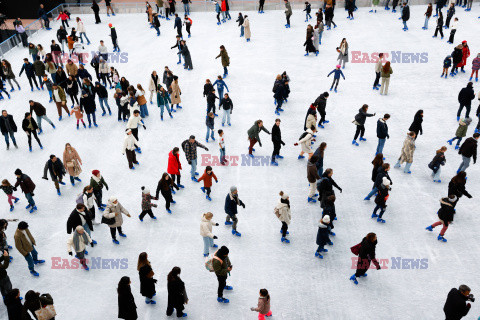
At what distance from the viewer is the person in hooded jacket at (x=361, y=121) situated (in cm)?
1279

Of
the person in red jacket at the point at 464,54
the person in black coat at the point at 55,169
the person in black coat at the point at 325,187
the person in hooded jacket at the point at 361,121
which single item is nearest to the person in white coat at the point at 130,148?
the person in black coat at the point at 55,169

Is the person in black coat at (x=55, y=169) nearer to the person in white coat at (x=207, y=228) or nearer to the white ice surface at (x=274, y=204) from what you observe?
the white ice surface at (x=274, y=204)

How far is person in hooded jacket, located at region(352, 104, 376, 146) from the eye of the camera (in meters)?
12.8

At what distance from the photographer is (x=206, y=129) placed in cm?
1480

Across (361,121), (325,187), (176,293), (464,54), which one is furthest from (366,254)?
(464,54)

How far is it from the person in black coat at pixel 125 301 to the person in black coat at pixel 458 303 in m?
5.88

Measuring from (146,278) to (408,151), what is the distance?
8.07m

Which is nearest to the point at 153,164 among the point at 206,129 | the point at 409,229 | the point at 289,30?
the point at 206,129

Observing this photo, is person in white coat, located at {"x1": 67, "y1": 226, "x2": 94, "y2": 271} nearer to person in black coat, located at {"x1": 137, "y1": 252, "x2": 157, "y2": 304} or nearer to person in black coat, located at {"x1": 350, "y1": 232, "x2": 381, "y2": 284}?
person in black coat, located at {"x1": 137, "y1": 252, "x2": 157, "y2": 304}

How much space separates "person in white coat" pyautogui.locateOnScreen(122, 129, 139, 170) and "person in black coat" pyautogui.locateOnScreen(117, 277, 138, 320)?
5.56 meters

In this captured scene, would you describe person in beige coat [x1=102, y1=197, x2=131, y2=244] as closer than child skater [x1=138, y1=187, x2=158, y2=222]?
Yes

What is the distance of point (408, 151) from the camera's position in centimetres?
1167

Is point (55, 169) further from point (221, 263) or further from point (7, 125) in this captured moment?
point (221, 263)

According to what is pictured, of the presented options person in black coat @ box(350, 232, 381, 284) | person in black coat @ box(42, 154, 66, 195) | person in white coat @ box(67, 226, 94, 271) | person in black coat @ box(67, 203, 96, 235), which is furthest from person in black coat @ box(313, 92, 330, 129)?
person in white coat @ box(67, 226, 94, 271)
